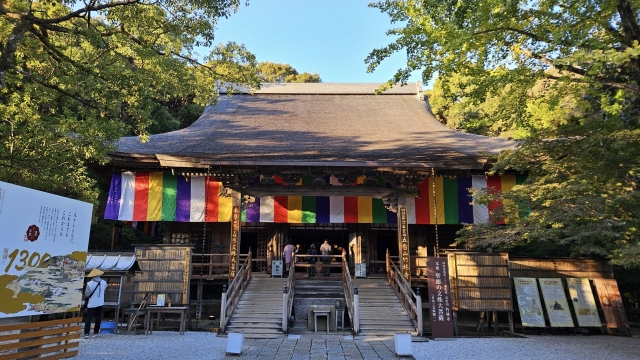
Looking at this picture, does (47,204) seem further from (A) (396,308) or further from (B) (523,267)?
(B) (523,267)

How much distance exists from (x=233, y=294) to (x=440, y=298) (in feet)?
16.0

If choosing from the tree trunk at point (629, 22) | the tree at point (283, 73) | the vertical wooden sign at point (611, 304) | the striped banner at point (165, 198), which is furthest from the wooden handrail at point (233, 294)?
the tree at point (283, 73)

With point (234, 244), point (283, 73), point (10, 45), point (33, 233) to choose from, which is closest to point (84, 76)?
point (10, 45)

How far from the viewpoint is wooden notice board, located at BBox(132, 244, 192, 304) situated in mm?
10297

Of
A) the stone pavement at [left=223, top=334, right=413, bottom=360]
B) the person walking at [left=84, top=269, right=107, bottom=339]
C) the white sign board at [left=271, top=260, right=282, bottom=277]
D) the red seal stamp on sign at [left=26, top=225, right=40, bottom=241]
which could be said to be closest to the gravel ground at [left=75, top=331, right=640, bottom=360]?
the stone pavement at [left=223, top=334, right=413, bottom=360]

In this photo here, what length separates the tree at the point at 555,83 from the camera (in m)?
6.79

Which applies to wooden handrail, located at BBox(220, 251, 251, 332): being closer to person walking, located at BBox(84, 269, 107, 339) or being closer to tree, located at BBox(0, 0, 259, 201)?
person walking, located at BBox(84, 269, 107, 339)

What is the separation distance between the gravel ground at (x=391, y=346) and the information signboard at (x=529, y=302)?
1.69 feet

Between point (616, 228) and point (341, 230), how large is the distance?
8.99 meters

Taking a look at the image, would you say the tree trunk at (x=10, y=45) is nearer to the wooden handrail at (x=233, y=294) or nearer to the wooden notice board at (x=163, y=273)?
the wooden notice board at (x=163, y=273)

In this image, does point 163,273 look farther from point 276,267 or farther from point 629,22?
point 629,22

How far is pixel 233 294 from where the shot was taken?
9.84 metres

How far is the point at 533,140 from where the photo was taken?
28.9 ft

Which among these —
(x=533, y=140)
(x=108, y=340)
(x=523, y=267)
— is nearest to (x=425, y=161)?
(x=533, y=140)
